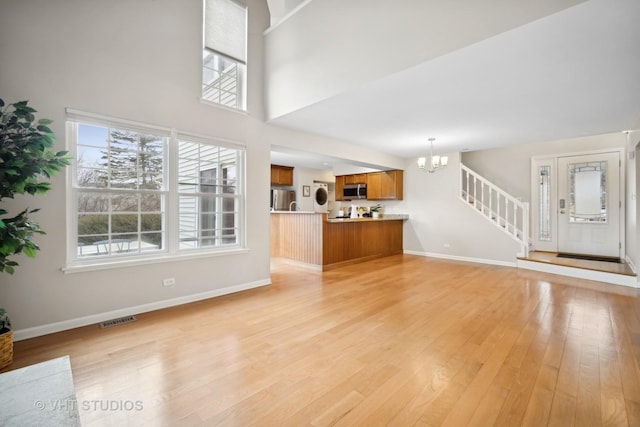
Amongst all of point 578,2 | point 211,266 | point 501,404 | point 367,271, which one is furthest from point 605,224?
point 211,266

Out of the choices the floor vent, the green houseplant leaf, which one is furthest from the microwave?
the green houseplant leaf

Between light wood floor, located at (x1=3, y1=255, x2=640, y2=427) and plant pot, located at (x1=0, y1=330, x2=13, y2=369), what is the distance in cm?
17

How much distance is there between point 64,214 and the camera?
2.79 m

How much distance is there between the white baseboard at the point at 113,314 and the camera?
265 centimetres

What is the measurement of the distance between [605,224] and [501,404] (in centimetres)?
644

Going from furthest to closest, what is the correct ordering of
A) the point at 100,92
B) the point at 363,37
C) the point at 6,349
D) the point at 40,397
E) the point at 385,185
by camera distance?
the point at 385,185
the point at 363,37
the point at 100,92
the point at 6,349
the point at 40,397

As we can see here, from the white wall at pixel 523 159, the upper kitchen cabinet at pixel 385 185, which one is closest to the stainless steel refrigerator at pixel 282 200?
the upper kitchen cabinet at pixel 385 185

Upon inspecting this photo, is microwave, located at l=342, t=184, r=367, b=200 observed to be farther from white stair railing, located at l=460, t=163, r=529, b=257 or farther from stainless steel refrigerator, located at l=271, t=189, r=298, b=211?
white stair railing, located at l=460, t=163, r=529, b=257

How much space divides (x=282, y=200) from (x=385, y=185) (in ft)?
10.6

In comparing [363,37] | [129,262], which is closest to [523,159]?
[363,37]

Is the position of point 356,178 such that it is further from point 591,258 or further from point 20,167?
point 20,167

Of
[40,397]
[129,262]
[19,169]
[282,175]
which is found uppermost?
[282,175]

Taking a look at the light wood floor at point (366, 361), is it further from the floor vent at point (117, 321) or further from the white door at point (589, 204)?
the white door at point (589, 204)

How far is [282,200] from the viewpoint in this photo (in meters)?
8.74
